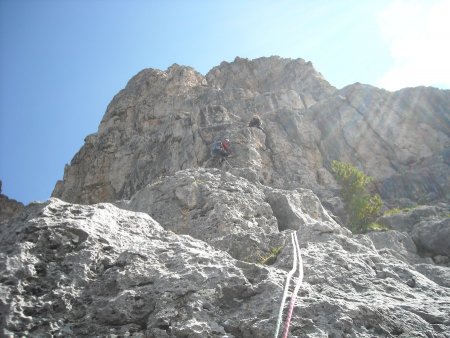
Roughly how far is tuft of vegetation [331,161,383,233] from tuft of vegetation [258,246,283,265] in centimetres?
2043

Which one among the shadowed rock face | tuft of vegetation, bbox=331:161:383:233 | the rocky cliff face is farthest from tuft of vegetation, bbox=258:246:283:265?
the shadowed rock face

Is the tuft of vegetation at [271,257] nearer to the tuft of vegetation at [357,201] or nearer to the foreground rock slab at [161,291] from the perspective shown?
the foreground rock slab at [161,291]

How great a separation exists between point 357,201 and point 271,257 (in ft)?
84.0

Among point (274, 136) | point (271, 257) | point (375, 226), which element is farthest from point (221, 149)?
point (274, 136)

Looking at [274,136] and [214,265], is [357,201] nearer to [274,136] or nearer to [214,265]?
[274,136]

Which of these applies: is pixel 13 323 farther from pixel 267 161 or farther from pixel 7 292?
pixel 267 161

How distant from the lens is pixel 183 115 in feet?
151

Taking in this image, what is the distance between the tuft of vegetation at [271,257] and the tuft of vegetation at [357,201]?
67.0ft

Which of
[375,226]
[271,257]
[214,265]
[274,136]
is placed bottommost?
[214,265]

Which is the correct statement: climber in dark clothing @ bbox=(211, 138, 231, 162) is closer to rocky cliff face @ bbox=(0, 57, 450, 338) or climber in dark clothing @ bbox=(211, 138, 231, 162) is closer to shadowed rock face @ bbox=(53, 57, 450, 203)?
rocky cliff face @ bbox=(0, 57, 450, 338)

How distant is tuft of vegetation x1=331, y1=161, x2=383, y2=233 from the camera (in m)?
30.4

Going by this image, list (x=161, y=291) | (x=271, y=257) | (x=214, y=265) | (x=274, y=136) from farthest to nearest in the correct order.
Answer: (x=274, y=136) < (x=271, y=257) < (x=214, y=265) < (x=161, y=291)

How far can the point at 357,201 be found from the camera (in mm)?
32531

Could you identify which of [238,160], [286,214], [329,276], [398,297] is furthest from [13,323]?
[238,160]
